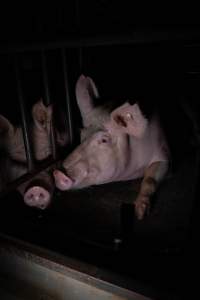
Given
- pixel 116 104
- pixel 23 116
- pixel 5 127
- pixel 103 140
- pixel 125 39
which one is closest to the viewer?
pixel 125 39

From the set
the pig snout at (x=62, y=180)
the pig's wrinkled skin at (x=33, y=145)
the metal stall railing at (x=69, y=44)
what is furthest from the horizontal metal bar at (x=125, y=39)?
the pig snout at (x=62, y=180)

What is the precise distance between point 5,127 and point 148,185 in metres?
0.84

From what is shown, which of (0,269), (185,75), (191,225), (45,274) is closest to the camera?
(191,225)

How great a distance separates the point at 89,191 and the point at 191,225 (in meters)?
0.70

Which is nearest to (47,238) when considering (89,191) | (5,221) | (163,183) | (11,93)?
(5,221)

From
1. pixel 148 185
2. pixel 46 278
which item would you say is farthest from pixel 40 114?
pixel 46 278

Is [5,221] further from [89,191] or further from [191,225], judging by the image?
[191,225]

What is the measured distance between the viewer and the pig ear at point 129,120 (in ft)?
4.68

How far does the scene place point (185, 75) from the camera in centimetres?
246

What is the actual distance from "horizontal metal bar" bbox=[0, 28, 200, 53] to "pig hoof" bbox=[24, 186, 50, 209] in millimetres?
614

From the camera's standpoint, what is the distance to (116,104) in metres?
1.76

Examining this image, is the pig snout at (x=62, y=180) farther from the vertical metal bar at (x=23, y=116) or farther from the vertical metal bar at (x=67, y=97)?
the vertical metal bar at (x=67, y=97)

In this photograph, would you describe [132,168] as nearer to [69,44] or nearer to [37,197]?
[37,197]

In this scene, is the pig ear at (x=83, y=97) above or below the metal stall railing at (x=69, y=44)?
below
